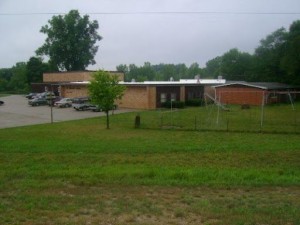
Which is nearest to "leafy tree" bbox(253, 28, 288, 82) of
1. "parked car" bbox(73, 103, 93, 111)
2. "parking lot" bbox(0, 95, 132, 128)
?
"parking lot" bbox(0, 95, 132, 128)

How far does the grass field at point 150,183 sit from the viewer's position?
26.0ft

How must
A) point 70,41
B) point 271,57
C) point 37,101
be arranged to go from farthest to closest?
point 70,41 → point 271,57 → point 37,101

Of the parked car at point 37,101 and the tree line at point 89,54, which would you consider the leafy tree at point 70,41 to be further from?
the parked car at point 37,101

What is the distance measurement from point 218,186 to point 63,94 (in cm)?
6200

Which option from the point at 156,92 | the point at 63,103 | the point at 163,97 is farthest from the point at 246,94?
the point at 63,103

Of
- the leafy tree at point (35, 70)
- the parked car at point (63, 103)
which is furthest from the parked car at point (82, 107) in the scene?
the leafy tree at point (35, 70)

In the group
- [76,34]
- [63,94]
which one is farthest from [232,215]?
[76,34]

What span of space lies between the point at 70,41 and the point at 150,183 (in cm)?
7951

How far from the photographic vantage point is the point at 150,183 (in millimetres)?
11203

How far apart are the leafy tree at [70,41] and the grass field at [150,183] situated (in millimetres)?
69615

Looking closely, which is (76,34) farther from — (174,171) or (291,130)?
(174,171)

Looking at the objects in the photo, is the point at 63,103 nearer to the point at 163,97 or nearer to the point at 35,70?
the point at 163,97

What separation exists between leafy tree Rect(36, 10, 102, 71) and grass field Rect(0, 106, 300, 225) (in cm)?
6962

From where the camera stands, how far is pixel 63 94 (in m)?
70.3
